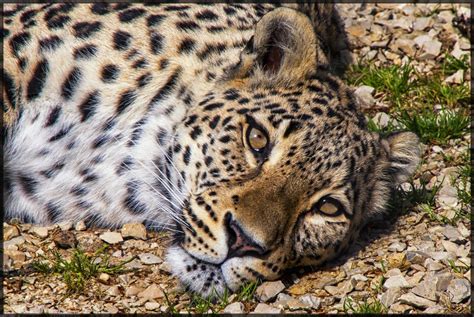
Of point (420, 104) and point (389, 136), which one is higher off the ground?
point (389, 136)

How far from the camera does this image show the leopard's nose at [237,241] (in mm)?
6820

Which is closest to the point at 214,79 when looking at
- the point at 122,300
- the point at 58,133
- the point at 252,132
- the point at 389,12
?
the point at 252,132

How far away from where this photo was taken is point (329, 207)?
7520 millimetres

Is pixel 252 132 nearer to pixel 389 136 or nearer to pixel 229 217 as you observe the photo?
pixel 229 217

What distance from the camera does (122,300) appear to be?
292 inches

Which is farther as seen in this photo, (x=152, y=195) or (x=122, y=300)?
(x=152, y=195)

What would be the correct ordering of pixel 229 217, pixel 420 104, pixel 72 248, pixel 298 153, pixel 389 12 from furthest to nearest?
pixel 389 12 < pixel 420 104 < pixel 72 248 < pixel 298 153 < pixel 229 217

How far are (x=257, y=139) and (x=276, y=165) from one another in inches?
11.2

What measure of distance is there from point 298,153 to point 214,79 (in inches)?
47.3

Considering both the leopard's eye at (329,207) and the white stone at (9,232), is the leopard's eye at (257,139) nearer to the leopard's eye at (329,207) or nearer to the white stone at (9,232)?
the leopard's eye at (329,207)

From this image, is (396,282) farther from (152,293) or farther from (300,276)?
(152,293)

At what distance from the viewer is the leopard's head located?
23.0 feet

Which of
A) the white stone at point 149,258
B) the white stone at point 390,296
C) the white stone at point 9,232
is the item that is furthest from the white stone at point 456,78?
the white stone at point 9,232

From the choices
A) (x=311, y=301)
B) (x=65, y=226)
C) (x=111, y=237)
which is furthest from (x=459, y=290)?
(x=65, y=226)
